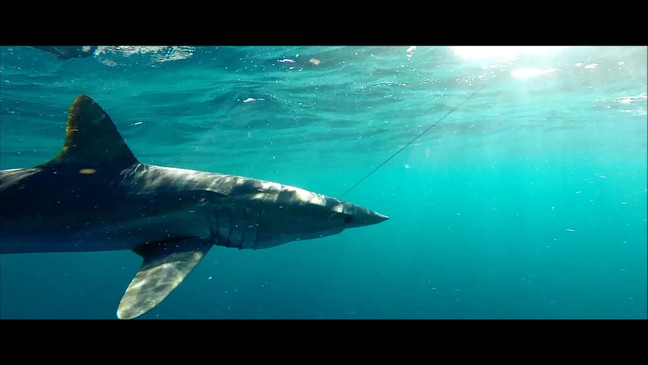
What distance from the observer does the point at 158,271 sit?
3.66 metres

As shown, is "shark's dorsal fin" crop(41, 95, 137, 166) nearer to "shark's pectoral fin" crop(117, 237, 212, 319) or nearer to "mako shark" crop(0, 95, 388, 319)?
"mako shark" crop(0, 95, 388, 319)

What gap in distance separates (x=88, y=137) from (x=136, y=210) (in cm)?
110

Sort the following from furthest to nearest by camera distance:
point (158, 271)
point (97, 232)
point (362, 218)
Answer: point (362, 218)
point (97, 232)
point (158, 271)

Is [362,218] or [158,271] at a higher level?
[158,271]

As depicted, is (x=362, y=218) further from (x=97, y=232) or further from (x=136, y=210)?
(x=97, y=232)

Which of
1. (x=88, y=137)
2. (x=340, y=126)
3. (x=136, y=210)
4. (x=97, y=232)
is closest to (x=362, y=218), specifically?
(x=136, y=210)

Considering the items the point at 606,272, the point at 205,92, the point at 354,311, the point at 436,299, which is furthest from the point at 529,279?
the point at 205,92

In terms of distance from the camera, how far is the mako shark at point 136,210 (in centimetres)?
394

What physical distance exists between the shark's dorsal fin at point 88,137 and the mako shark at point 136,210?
0.01 m

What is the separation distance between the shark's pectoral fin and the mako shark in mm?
14

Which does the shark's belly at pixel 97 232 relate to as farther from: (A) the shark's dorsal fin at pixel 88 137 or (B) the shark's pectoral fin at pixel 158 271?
(A) the shark's dorsal fin at pixel 88 137

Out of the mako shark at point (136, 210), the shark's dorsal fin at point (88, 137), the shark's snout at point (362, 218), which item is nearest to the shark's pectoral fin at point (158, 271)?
the mako shark at point (136, 210)
